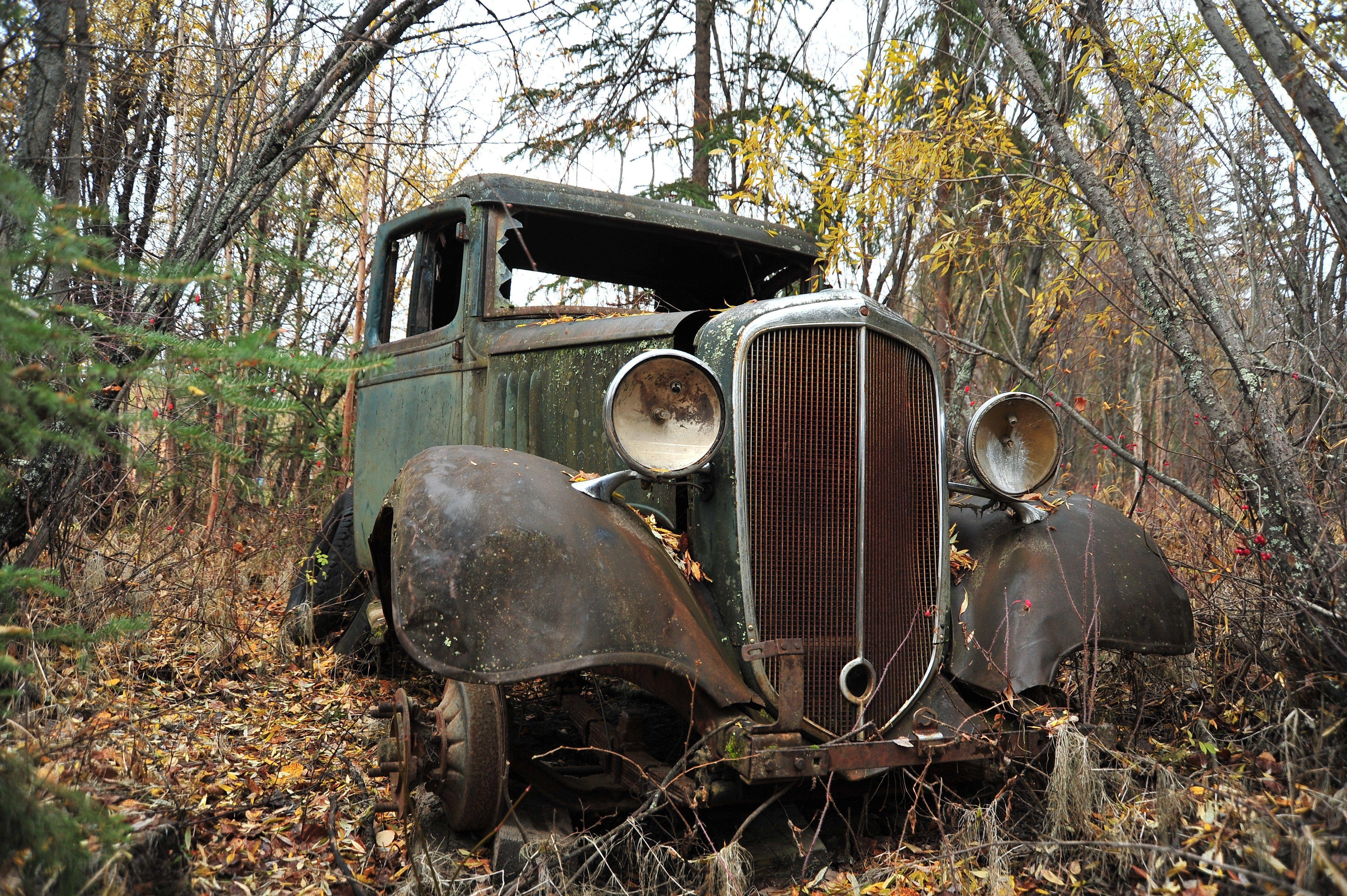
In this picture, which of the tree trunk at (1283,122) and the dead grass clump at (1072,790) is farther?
the tree trunk at (1283,122)

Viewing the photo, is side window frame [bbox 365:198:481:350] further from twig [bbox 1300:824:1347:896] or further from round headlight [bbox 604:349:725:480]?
twig [bbox 1300:824:1347:896]

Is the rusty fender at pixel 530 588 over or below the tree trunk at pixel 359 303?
below

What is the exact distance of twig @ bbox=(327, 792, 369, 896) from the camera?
2.51 meters

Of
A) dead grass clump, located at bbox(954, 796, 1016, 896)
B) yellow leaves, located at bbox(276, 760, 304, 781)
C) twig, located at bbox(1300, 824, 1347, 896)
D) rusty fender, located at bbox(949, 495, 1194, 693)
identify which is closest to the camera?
twig, located at bbox(1300, 824, 1347, 896)

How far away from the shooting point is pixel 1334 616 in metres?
2.83

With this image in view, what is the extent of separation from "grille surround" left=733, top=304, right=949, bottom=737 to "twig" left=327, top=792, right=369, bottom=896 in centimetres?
124

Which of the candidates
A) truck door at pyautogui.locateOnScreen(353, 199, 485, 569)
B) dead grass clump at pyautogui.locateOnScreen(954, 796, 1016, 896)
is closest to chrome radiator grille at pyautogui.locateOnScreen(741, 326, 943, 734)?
dead grass clump at pyautogui.locateOnScreen(954, 796, 1016, 896)

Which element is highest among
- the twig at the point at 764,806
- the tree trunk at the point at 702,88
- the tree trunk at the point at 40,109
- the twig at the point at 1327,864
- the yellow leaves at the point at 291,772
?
the tree trunk at the point at 702,88

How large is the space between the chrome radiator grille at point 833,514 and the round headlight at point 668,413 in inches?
5.0

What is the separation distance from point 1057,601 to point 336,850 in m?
2.44

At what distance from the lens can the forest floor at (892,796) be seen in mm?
2318

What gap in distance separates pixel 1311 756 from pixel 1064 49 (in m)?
4.59

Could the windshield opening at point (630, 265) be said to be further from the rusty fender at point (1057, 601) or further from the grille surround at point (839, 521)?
the rusty fender at point (1057, 601)

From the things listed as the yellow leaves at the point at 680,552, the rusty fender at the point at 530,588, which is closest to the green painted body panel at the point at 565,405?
the yellow leaves at the point at 680,552
